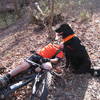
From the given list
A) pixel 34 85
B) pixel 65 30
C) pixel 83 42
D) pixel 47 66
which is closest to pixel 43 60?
pixel 47 66

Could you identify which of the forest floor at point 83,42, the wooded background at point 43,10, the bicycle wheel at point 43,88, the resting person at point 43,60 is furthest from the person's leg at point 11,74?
the wooded background at point 43,10

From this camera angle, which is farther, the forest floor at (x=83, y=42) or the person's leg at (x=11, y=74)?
the forest floor at (x=83, y=42)

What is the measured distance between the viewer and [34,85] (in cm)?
335

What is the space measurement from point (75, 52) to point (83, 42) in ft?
5.21

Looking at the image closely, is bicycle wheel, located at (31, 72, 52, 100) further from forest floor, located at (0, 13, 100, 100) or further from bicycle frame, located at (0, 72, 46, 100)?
forest floor, located at (0, 13, 100, 100)

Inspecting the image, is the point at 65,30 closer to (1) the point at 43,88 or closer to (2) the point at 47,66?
(2) the point at 47,66

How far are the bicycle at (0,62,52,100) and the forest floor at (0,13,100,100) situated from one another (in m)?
0.22

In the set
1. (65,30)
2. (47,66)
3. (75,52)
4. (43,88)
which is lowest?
(43,88)

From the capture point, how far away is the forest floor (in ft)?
11.6

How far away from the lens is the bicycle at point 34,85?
3.24 m

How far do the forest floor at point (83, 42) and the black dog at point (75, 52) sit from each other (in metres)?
0.16

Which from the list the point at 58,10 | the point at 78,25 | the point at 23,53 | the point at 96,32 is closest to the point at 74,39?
the point at 23,53

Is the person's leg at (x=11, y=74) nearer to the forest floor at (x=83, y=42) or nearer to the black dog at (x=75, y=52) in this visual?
the forest floor at (x=83, y=42)

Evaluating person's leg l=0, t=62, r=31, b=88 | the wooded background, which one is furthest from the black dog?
the wooded background
